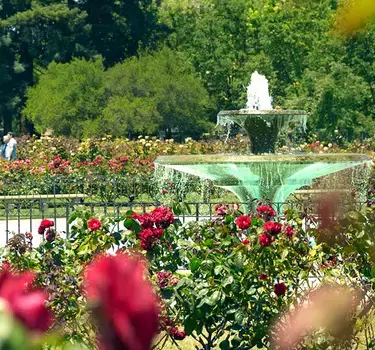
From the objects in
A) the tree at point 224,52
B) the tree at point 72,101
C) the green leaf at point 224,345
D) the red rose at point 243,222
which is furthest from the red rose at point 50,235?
the tree at point 224,52

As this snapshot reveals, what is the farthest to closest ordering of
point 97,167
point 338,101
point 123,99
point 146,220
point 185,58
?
point 185,58 → point 123,99 → point 338,101 → point 97,167 → point 146,220

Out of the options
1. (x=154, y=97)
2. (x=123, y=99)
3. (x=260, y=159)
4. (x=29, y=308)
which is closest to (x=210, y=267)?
(x=29, y=308)

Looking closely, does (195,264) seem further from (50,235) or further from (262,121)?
(262,121)

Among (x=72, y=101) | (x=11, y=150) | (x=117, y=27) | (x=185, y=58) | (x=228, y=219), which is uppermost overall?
(x=117, y=27)

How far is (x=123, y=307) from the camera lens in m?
0.75

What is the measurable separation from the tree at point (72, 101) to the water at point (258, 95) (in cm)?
1710

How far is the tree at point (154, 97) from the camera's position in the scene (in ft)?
126

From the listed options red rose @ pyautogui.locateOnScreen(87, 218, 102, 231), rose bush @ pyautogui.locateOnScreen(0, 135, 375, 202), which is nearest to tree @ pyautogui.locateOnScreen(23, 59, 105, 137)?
rose bush @ pyautogui.locateOnScreen(0, 135, 375, 202)

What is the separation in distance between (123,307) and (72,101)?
39.0 meters

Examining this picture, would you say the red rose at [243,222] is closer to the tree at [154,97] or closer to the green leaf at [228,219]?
the green leaf at [228,219]

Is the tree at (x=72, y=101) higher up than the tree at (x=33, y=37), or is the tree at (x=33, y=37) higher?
the tree at (x=33, y=37)

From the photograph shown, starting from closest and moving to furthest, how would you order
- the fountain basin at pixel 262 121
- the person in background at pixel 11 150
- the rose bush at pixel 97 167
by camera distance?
the fountain basin at pixel 262 121, the rose bush at pixel 97 167, the person in background at pixel 11 150

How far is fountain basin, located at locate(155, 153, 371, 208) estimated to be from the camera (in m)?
12.1

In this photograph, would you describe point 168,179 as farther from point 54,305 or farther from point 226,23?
point 226,23
